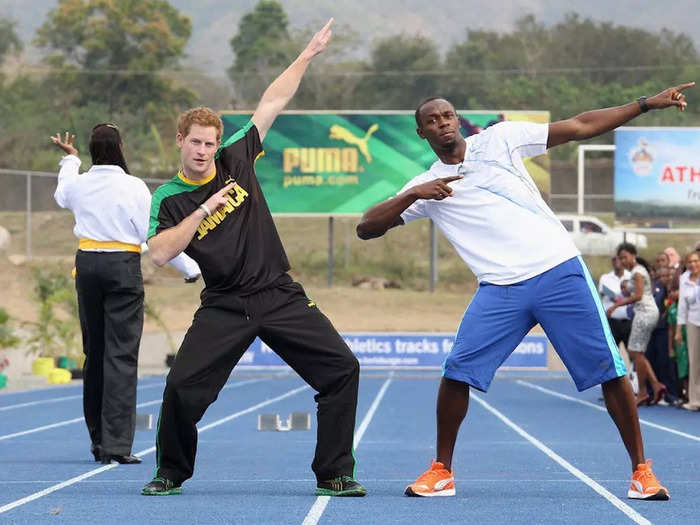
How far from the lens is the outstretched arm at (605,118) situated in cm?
732

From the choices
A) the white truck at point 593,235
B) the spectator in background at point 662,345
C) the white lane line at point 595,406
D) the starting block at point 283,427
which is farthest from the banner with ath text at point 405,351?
A: the white truck at point 593,235

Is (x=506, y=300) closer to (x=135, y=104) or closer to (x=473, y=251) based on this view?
(x=473, y=251)

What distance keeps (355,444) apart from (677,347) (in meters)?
7.42

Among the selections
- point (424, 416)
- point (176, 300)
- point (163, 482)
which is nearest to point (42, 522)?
point (163, 482)

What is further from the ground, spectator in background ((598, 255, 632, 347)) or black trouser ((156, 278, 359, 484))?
black trouser ((156, 278, 359, 484))

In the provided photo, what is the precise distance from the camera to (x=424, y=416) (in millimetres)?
16328

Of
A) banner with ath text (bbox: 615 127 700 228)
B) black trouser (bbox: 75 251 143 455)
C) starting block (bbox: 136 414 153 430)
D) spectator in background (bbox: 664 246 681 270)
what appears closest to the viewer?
black trouser (bbox: 75 251 143 455)

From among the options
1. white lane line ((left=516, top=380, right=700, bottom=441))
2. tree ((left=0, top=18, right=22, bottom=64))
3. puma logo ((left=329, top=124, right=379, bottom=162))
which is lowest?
white lane line ((left=516, top=380, right=700, bottom=441))

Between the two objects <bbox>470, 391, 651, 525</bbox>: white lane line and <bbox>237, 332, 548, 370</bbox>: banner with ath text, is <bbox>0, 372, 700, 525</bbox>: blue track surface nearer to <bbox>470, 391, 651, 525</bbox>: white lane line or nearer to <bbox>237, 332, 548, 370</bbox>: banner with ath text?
<bbox>470, 391, 651, 525</bbox>: white lane line

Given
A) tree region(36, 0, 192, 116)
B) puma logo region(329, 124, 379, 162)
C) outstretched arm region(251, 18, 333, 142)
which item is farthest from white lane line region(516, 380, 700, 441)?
tree region(36, 0, 192, 116)

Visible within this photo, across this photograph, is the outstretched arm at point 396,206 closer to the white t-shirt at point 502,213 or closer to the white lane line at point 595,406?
the white t-shirt at point 502,213

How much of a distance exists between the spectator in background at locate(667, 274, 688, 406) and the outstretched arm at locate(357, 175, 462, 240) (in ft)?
35.6

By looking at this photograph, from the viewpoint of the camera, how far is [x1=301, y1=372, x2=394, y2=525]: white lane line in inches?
262

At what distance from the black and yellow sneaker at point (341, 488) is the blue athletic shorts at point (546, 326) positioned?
27.6 inches
